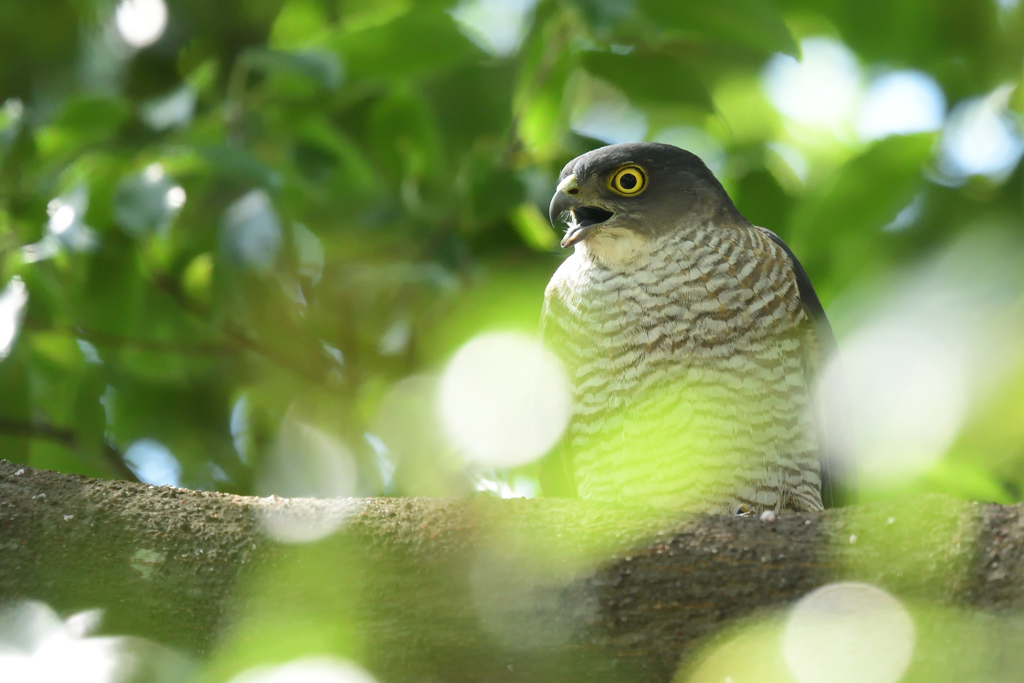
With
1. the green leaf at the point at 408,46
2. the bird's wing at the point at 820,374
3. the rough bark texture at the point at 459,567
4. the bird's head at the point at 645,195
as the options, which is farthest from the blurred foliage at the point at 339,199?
the rough bark texture at the point at 459,567

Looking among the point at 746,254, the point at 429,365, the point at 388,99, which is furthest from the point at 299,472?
the point at 746,254

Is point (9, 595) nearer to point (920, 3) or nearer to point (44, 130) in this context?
point (44, 130)

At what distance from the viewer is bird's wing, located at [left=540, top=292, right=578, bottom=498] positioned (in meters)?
4.28

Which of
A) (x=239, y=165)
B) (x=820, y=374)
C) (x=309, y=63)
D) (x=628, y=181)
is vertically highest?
(x=628, y=181)

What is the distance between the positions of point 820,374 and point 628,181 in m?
1.14

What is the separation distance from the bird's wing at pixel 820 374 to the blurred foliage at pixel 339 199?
297 mm

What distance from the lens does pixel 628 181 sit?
4199mm

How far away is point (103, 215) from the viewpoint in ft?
11.7

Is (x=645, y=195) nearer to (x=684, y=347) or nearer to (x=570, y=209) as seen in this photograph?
(x=570, y=209)

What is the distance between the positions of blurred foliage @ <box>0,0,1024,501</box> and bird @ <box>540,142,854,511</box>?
207mm

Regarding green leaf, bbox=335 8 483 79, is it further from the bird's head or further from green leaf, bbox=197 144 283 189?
the bird's head

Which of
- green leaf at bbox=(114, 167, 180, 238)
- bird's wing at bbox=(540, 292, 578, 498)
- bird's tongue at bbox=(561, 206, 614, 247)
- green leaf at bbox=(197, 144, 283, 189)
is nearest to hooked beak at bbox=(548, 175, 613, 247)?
bird's tongue at bbox=(561, 206, 614, 247)

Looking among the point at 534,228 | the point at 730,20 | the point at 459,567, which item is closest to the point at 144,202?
the point at 459,567

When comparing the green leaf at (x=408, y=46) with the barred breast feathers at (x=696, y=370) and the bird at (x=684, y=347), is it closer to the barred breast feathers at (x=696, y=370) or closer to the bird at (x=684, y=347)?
the bird at (x=684, y=347)
